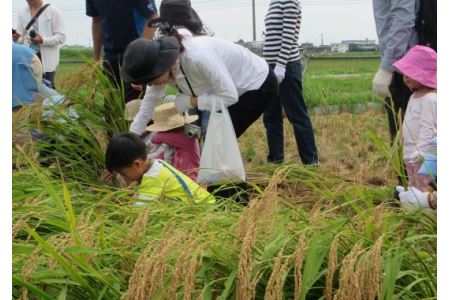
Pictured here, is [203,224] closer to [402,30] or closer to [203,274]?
[203,274]

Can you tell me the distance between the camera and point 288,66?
4.65 m

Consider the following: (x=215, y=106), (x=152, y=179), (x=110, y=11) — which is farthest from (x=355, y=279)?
(x=110, y=11)

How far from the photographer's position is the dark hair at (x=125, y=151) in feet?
10.3

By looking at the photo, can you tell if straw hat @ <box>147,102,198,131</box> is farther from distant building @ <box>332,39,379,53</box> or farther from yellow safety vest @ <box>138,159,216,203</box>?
distant building @ <box>332,39,379,53</box>

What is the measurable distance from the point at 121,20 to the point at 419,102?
6.62ft

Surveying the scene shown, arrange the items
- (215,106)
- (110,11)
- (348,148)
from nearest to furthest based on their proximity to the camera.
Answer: (215,106) → (110,11) → (348,148)

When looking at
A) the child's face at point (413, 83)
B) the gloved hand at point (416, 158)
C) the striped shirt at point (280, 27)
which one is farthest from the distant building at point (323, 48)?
the gloved hand at point (416, 158)

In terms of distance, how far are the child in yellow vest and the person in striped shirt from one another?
1.46 metres

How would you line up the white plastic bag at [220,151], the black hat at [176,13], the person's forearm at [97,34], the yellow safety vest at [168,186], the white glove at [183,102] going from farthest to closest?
the person's forearm at [97,34] < the black hat at [176,13] < the white glove at [183,102] < the white plastic bag at [220,151] < the yellow safety vest at [168,186]

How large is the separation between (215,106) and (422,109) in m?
0.95

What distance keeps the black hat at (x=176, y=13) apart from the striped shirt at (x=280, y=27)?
A: 768 millimetres

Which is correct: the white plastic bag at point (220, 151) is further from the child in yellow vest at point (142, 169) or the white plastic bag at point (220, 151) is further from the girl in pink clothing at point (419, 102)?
the girl in pink clothing at point (419, 102)

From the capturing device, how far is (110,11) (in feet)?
14.9

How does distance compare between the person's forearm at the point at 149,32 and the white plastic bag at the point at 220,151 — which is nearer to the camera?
the white plastic bag at the point at 220,151
